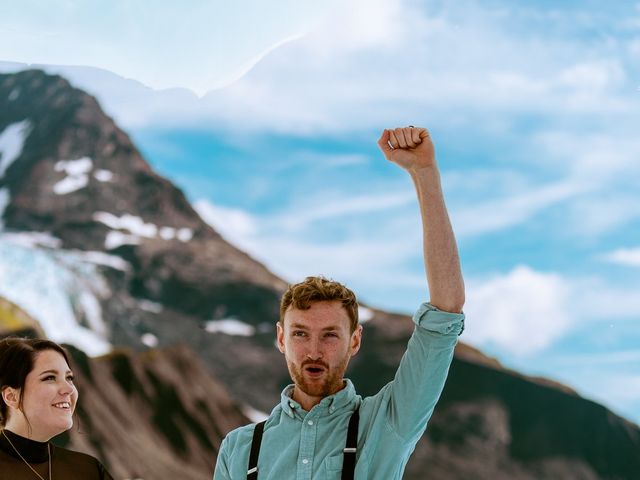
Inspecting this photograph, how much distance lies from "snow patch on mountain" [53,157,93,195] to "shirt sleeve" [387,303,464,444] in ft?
79.0

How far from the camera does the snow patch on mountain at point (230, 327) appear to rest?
24688 millimetres

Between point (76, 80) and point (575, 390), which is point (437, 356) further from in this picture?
point (76, 80)

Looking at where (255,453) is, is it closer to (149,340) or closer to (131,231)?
(149,340)

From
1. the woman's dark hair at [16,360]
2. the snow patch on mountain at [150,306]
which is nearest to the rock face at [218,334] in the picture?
the snow patch on mountain at [150,306]

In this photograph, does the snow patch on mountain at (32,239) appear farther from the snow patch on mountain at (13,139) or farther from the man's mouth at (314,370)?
→ the man's mouth at (314,370)

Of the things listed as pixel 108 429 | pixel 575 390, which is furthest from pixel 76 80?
pixel 575 390

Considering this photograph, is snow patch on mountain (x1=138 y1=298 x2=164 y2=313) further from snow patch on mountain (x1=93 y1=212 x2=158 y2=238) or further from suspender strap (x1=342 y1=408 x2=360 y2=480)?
suspender strap (x1=342 y1=408 x2=360 y2=480)

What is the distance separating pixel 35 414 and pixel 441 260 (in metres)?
1.22

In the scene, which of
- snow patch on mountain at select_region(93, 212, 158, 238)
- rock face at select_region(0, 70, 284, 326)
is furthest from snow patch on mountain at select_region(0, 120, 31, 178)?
snow patch on mountain at select_region(93, 212, 158, 238)

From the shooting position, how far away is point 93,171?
2662 centimetres

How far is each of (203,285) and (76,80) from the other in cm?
785

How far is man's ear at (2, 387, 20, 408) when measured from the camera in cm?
250

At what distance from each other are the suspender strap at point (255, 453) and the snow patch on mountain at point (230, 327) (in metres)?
22.7

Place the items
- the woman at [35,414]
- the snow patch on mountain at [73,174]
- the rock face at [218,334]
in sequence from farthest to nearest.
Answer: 1. the snow patch on mountain at [73,174]
2. the rock face at [218,334]
3. the woman at [35,414]
